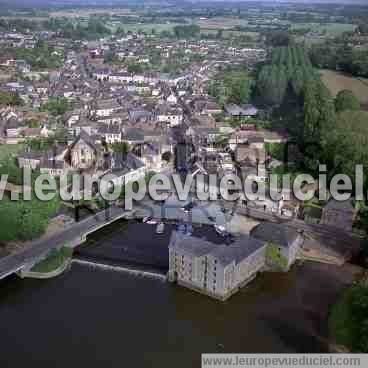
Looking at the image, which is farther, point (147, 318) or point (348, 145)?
point (348, 145)

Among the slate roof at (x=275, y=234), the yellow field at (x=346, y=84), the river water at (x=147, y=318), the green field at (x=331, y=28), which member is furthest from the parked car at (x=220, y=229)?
the green field at (x=331, y=28)

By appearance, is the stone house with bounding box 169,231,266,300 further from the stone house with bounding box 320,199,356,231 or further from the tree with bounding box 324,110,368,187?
the tree with bounding box 324,110,368,187

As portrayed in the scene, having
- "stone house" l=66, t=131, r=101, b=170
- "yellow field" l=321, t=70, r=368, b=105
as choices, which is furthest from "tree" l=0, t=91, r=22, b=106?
"yellow field" l=321, t=70, r=368, b=105

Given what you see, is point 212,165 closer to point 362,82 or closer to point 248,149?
point 248,149

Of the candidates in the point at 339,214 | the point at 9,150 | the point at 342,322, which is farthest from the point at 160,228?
the point at 9,150

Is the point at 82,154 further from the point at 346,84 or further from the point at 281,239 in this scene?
the point at 346,84

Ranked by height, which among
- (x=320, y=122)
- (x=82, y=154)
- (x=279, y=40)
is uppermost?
(x=279, y=40)

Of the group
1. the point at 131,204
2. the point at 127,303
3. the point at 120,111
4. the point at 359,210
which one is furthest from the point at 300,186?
the point at 120,111
